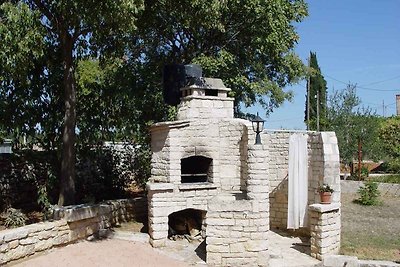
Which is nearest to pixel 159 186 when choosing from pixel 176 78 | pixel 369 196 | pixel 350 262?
pixel 176 78

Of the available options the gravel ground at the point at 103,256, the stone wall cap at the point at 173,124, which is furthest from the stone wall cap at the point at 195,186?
the gravel ground at the point at 103,256

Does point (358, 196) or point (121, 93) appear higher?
point (121, 93)

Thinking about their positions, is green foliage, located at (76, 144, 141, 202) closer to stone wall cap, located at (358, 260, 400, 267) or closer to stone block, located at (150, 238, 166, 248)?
stone block, located at (150, 238, 166, 248)

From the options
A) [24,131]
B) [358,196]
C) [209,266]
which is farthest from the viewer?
[358,196]

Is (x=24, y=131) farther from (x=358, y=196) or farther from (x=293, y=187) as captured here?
(x=358, y=196)

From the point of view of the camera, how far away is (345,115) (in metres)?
23.9

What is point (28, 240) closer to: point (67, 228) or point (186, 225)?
point (67, 228)

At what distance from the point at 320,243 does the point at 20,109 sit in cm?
862

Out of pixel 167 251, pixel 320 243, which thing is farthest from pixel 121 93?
pixel 320 243

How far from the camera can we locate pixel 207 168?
Answer: 11.4 metres

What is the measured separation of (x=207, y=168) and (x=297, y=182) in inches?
95.0

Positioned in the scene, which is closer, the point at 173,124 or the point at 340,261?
the point at 340,261

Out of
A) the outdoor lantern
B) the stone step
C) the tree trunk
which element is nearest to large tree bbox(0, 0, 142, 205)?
the tree trunk

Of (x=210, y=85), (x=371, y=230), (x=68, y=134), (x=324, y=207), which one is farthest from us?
(x=371, y=230)
